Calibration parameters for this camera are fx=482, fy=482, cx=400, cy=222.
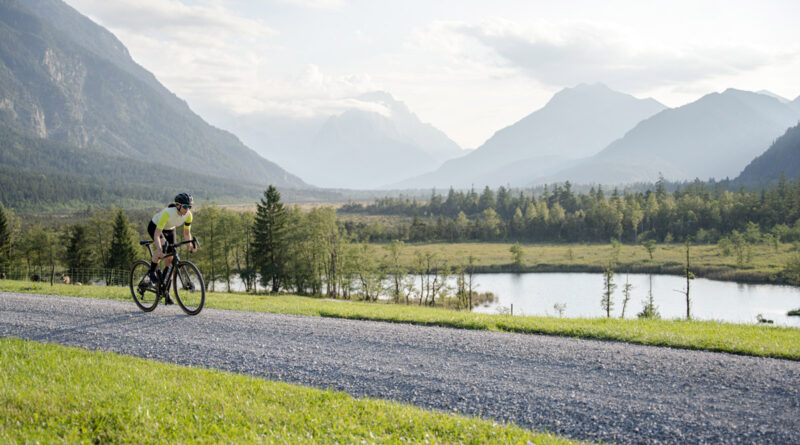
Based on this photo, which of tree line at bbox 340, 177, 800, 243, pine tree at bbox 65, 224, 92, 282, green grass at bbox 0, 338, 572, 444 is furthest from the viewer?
tree line at bbox 340, 177, 800, 243

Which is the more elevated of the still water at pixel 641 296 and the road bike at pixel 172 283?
the road bike at pixel 172 283

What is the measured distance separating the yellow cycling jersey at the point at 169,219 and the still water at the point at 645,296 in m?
52.3

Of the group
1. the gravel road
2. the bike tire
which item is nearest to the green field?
the bike tire

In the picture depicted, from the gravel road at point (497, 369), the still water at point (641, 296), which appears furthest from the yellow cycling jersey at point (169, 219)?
the still water at point (641, 296)

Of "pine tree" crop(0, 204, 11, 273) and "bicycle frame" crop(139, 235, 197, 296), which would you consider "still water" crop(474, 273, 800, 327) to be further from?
"pine tree" crop(0, 204, 11, 273)

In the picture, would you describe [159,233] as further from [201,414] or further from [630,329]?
[630,329]

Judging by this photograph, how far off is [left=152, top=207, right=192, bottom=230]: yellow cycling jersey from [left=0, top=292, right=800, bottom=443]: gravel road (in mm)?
2646

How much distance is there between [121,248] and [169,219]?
6599 cm

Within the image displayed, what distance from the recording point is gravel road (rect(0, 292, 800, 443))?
7.43 meters

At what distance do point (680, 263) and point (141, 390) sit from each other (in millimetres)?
119095

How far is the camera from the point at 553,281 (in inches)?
3858

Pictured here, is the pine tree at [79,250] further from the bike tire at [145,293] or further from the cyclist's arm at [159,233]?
the cyclist's arm at [159,233]

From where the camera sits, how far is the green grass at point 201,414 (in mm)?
6395

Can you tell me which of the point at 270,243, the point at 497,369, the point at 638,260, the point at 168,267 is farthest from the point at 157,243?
the point at 638,260
